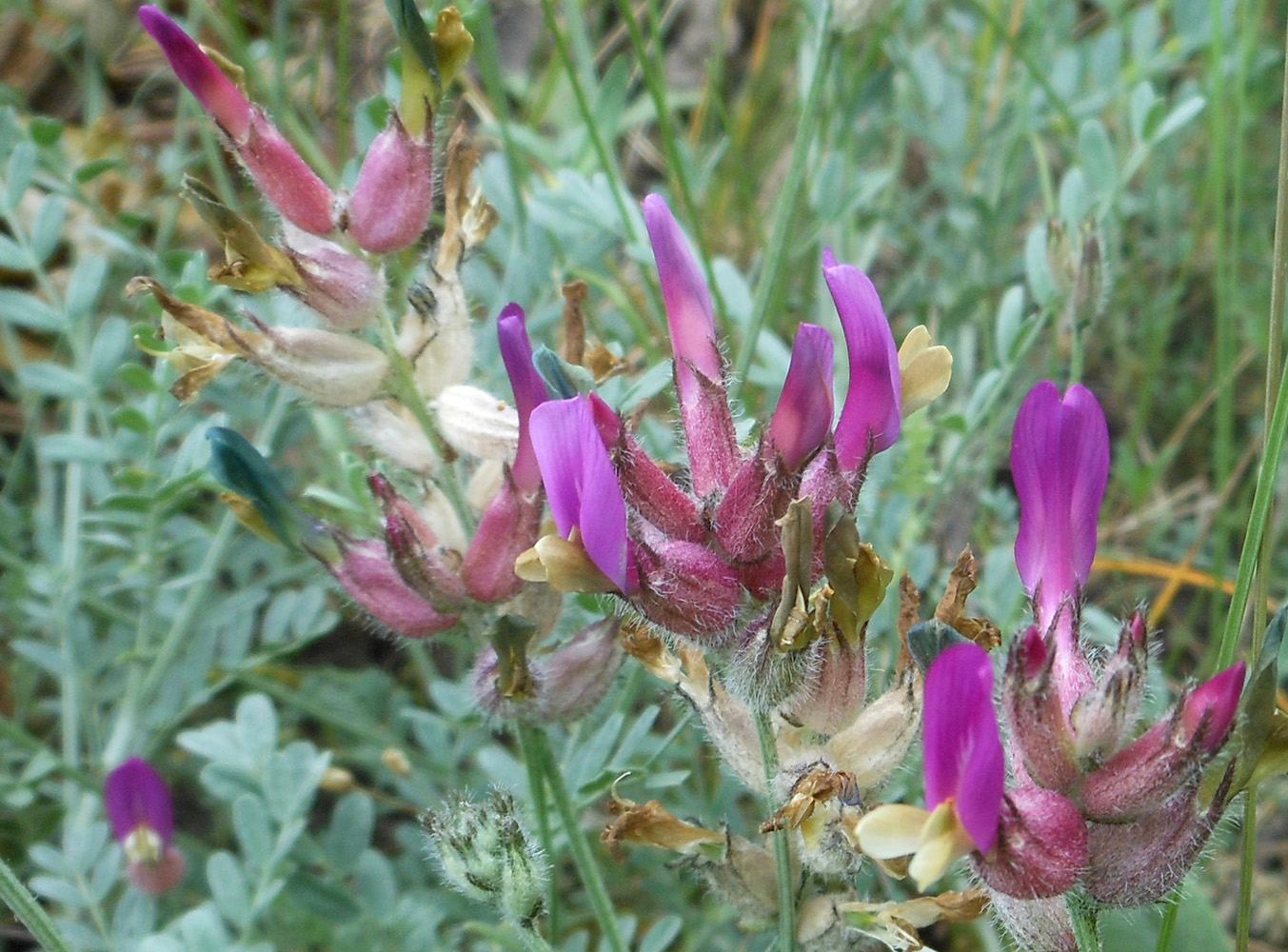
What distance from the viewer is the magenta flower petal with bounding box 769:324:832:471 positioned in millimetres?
1100

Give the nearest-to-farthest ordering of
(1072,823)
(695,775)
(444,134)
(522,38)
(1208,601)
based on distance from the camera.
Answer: (1072,823) → (444,134) → (695,775) → (1208,601) → (522,38)

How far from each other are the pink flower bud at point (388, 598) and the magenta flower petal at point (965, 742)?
67cm

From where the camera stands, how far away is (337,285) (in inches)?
55.3

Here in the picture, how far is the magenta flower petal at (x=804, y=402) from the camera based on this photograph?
110 centimetres

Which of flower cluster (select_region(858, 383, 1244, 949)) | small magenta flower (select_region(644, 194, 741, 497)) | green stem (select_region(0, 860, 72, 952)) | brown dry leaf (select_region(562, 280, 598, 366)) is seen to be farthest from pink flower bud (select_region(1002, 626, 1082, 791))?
green stem (select_region(0, 860, 72, 952))

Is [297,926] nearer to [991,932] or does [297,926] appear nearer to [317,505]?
[317,505]

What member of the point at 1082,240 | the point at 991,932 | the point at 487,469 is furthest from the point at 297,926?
the point at 1082,240

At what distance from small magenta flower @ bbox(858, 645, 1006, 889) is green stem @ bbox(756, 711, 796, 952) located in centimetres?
20

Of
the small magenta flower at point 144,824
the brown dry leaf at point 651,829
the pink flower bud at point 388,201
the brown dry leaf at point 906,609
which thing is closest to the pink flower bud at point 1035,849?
the brown dry leaf at point 906,609

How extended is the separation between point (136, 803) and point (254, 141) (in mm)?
1118

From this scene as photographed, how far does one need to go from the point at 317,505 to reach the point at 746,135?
5.58 ft

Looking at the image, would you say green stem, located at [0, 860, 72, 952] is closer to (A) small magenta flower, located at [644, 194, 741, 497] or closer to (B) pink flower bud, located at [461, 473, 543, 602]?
(B) pink flower bud, located at [461, 473, 543, 602]

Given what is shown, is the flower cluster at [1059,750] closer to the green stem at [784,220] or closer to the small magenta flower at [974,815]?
the small magenta flower at [974,815]

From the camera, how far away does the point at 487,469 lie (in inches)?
62.1
